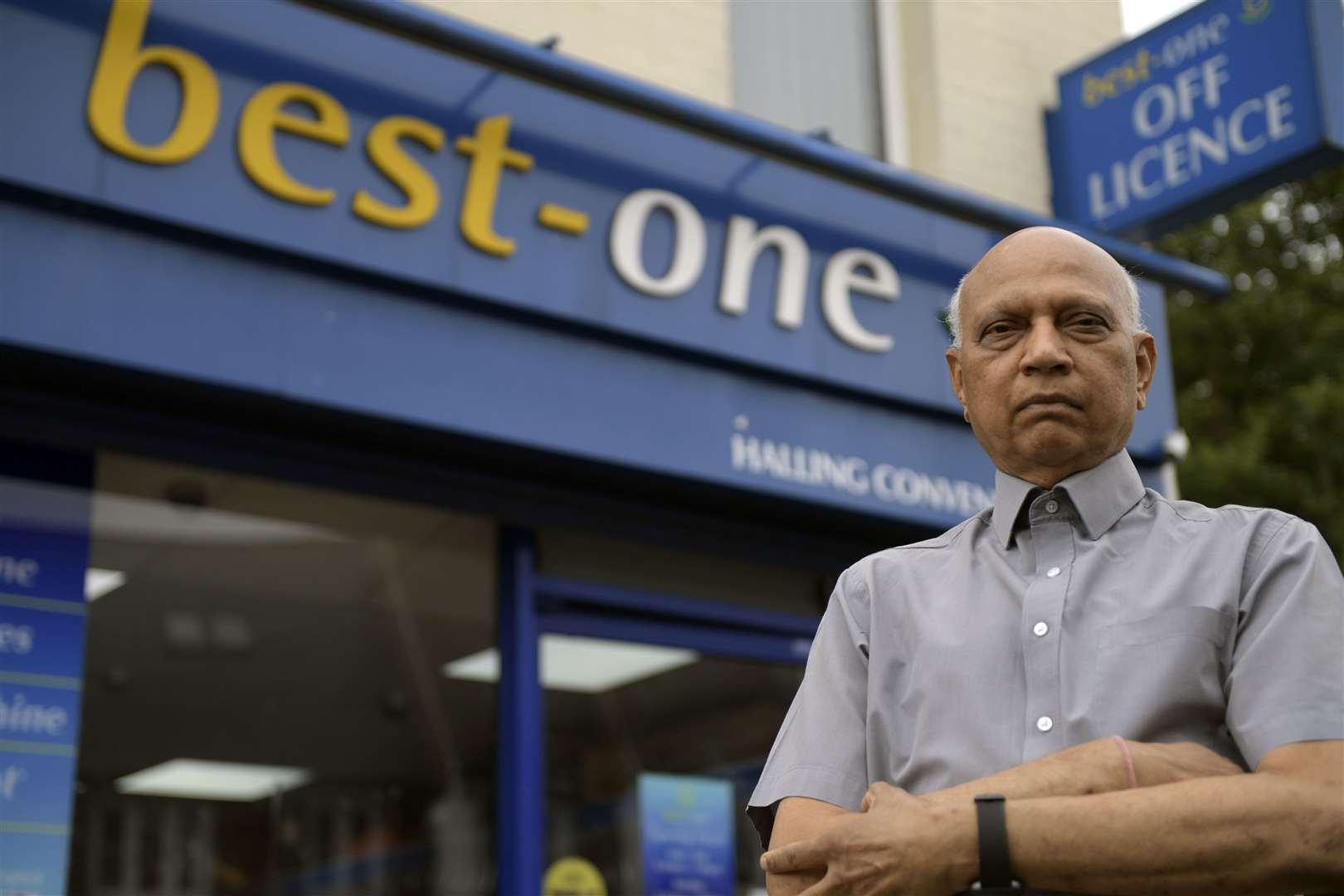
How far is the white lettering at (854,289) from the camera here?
20.0 feet

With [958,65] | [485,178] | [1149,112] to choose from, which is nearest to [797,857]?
[485,178]

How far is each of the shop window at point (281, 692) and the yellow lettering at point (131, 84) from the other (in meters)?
0.93

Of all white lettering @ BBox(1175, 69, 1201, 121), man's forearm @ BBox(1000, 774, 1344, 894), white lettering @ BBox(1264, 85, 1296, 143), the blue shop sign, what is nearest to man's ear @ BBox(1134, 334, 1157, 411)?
man's forearm @ BBox(1000, 774, 1344, 894)

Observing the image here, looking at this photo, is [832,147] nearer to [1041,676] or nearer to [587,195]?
[587,195]

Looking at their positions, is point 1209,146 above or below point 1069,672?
above

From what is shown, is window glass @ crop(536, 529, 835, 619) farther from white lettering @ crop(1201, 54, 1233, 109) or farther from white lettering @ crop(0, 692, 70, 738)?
white lettering @ crop(1201, 54, 1233, 109)

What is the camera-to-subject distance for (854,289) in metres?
6.21

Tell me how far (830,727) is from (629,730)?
13.6 ft

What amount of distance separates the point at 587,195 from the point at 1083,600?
401cm

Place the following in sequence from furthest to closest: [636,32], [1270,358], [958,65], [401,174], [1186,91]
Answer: [1270,358], [958,65], [1186,91], [636,32], [401,174]

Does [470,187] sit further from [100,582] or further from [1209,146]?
[1209,146]

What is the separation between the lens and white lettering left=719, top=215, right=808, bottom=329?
5.82 metres

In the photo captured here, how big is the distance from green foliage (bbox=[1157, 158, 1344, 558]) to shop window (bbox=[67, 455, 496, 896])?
7.38 m

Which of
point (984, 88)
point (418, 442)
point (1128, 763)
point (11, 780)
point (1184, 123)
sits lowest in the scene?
point (1128, 763)
